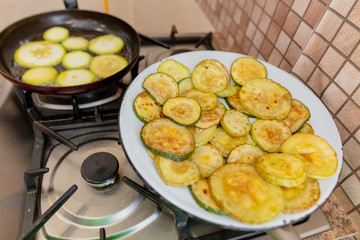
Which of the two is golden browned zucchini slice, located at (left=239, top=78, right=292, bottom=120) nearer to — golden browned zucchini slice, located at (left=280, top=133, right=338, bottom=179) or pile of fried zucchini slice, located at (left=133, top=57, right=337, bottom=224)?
pile of fried zucchini slice, located at (left=133, top=57, right=337, bottom=224)

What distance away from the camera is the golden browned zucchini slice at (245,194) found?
57cm

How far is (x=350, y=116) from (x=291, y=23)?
1.46 feet

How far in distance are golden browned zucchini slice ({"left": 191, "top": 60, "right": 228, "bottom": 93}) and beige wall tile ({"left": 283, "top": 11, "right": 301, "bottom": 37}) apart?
376 mm

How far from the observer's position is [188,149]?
0.69 metres

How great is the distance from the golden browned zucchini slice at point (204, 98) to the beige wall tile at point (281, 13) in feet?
1.69

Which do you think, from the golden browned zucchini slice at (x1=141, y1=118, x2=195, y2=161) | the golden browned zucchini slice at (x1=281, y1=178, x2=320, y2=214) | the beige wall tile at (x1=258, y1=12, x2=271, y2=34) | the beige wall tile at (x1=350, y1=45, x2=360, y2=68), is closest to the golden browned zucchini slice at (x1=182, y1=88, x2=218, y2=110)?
the golden browned zucchini slice at (x1=141, y1=118, x2=195, y2=161)

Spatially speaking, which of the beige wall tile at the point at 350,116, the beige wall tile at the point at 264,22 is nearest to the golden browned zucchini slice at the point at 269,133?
the beige wall tile at the point at 350,116

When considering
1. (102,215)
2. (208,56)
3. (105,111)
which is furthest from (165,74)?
(102,215)

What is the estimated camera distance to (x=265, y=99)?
860 millimetres

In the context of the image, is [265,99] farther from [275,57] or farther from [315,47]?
[275,57]

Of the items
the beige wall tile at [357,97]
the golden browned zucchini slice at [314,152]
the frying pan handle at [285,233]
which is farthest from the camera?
the beige wall tile at [357,97]

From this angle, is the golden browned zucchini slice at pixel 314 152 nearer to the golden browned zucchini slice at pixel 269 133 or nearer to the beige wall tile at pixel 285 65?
the golden browned zucchini slice at pixel 269 133

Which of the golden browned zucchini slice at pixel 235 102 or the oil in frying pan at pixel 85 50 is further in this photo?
the oil in frying pan at pixel 85 50

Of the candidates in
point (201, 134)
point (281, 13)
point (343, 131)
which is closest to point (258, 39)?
point (281, 13)
